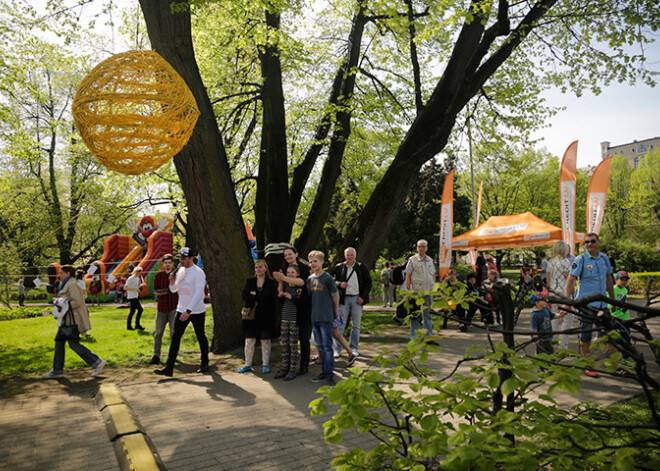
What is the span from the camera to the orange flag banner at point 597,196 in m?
12.8

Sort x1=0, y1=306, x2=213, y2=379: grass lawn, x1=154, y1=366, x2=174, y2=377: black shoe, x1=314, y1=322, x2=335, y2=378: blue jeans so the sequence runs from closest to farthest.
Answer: x1=314, y1=322, x2=335, y2=378: blue jeans, x1=154, y1=366, x2=174, y2=377: black shoe, x1=0, y1=306, x2=213, y2=379: grass lawn

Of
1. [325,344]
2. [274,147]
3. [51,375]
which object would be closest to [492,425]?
[325,344]

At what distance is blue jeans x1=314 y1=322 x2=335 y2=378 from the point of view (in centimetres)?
656

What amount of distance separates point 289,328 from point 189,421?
2.36 meters

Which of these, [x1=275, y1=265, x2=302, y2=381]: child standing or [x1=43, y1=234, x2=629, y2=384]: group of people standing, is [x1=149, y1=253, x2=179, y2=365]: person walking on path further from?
[x1=275, y1=265, x2=302, y2=381]: child standing

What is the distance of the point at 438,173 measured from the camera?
33.8 meters

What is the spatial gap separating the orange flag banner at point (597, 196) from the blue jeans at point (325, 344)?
9.98 m

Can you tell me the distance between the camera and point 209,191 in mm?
7957

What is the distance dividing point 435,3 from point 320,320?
744cm

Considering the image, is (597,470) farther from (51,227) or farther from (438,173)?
(51,227)

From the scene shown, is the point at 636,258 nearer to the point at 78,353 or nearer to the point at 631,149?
the point at 78,353

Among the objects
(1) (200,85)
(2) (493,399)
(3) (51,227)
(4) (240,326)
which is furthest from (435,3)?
(3) (51,227)

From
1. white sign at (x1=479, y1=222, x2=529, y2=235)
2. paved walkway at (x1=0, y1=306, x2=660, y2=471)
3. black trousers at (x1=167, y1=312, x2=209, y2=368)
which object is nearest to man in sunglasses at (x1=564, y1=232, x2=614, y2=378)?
paved walkway at (x1=0, y1=306, x2=660, y2=471)

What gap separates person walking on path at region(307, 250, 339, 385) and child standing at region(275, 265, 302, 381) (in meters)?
0.36
